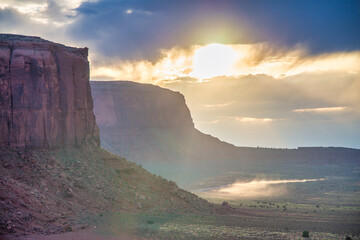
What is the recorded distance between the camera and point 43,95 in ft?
139

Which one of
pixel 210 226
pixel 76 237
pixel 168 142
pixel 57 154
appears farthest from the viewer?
pixel 168 142

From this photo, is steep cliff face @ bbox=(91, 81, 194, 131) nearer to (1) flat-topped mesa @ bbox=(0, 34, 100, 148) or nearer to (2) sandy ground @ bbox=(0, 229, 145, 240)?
(1) flat-topped mesa @ bbox=(0, 34, 100, 148)

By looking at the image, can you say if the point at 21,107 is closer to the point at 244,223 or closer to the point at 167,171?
the point at 244,223

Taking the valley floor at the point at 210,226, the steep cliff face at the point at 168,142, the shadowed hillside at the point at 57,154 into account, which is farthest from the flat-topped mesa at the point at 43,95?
the steep cliff face at the point at 168,142

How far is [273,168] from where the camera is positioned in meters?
141

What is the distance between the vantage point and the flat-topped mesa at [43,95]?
3988 cm

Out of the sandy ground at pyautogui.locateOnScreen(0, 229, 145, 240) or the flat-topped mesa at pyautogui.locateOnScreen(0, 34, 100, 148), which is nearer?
the sandy ground at pyautogui.locateOnScreen(0, 229, 145, 240)

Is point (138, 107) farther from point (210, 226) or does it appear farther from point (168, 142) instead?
point (210, 226)

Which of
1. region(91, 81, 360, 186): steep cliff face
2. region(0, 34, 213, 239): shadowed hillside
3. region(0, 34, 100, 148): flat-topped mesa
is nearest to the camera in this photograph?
region(0, 34, 213, 239): shadowed hillside

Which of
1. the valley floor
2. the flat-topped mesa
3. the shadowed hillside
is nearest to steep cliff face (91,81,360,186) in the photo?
the valley floor

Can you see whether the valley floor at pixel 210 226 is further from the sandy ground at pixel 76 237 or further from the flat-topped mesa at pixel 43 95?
the flat-topped mesa at pixel 43 95

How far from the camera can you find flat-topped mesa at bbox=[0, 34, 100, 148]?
39.9 metres

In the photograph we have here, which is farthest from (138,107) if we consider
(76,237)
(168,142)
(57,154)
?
(76,237)

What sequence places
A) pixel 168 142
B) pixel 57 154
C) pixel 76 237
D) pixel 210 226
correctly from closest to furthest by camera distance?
pixel 76 237 → pixel 210 226 → pixel 57 154 → pixel 168 142
